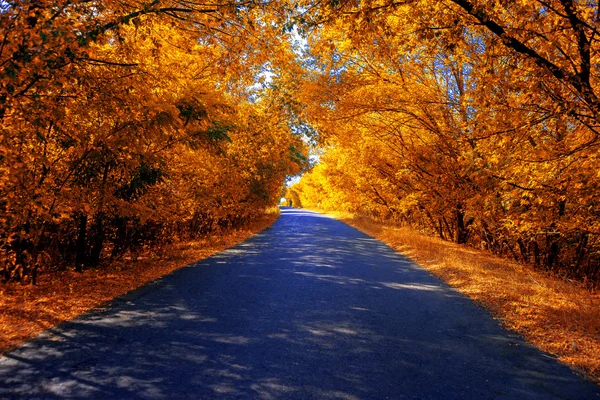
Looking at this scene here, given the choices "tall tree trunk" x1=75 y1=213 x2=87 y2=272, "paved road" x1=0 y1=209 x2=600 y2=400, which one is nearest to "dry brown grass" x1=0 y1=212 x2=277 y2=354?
"tall tree trunk" x1=75 y1=213 x2=87 y2=272

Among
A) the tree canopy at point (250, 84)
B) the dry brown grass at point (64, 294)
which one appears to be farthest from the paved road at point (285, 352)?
the tree canopy at point (250, 84)

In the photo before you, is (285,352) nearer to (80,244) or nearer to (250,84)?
(80,244)

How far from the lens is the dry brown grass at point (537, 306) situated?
4605mm

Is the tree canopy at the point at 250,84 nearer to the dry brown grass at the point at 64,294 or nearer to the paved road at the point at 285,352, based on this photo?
the dry brown grass at the point at 64,294

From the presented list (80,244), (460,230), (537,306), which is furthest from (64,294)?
(460,230)

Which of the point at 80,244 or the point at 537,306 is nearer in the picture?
the point at 537,306

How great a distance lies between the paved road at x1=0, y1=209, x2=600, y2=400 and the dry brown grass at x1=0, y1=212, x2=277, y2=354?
42 cm

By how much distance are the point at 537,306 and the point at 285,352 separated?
449cm

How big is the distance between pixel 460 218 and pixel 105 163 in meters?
14.0

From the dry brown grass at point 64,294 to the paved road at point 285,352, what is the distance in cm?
42

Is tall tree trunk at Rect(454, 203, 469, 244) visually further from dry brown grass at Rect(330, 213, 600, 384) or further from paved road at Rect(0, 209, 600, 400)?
paved road at Rect(0, 209, 600, 400)

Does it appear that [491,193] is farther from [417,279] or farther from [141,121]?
[141,121]

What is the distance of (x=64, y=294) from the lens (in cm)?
678

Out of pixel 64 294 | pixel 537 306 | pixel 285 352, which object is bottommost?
pixel 64 294
